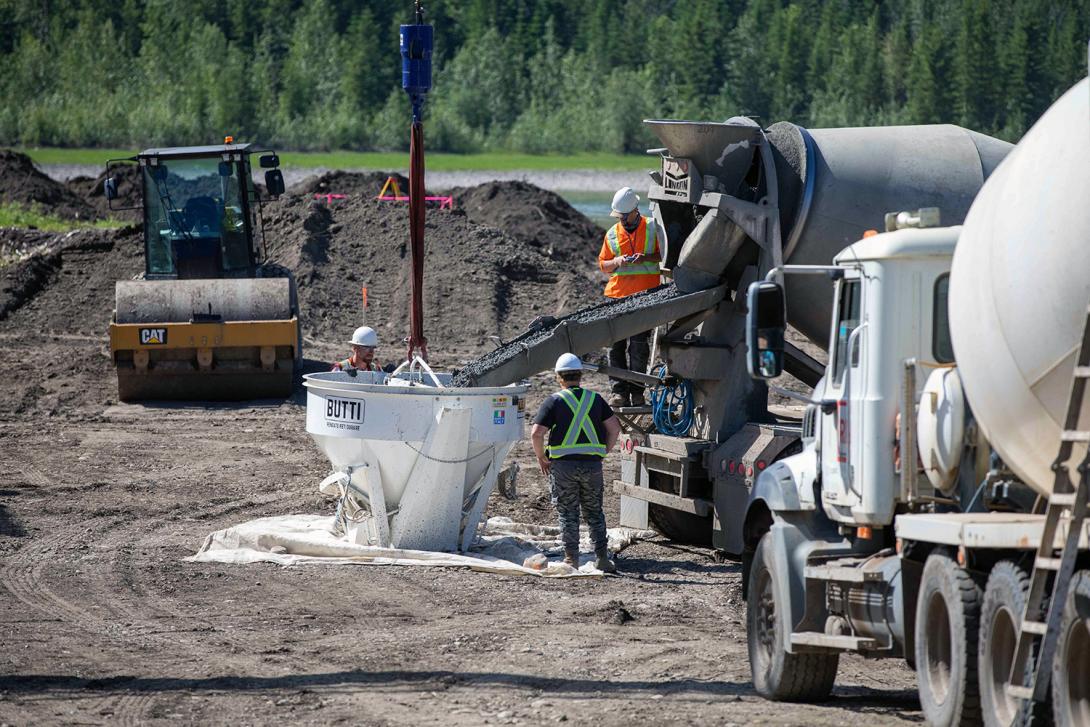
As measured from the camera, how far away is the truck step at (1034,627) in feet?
18.5

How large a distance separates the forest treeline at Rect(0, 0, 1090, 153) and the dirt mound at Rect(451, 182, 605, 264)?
4749cm

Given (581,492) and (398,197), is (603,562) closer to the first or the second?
(581,492)

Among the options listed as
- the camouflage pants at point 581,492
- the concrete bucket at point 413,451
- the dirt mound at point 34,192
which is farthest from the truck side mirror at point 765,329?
the dirt mound at point 34,192

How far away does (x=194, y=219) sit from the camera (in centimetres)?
2109

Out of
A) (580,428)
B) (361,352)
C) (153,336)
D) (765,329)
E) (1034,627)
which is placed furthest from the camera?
(153,336)

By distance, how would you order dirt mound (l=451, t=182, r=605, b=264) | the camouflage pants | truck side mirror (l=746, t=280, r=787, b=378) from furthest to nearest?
1. dirt mound (l=451, t=182, r=605, b=264)
2. the camouflage pants
3. truck side mirror (l=746, t=280, r=787, b=378)

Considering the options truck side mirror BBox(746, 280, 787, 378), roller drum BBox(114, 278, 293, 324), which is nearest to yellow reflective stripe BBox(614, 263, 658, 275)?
truck side mirror BBox(746, 280, 787, 378)

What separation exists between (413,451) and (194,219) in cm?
1082

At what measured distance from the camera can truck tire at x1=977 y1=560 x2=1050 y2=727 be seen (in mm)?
5965

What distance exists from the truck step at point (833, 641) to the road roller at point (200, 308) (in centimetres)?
1236

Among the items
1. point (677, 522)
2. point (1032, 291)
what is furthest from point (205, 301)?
point (1032, 291)

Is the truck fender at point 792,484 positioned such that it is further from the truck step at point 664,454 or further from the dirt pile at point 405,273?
the dirt pile at point 405,273

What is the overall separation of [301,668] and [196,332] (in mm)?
10947

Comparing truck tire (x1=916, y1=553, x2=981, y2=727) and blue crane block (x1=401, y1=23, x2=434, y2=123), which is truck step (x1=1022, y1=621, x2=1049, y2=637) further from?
blue crane block (x1=401, y1=23, x2=434, y2=123)
